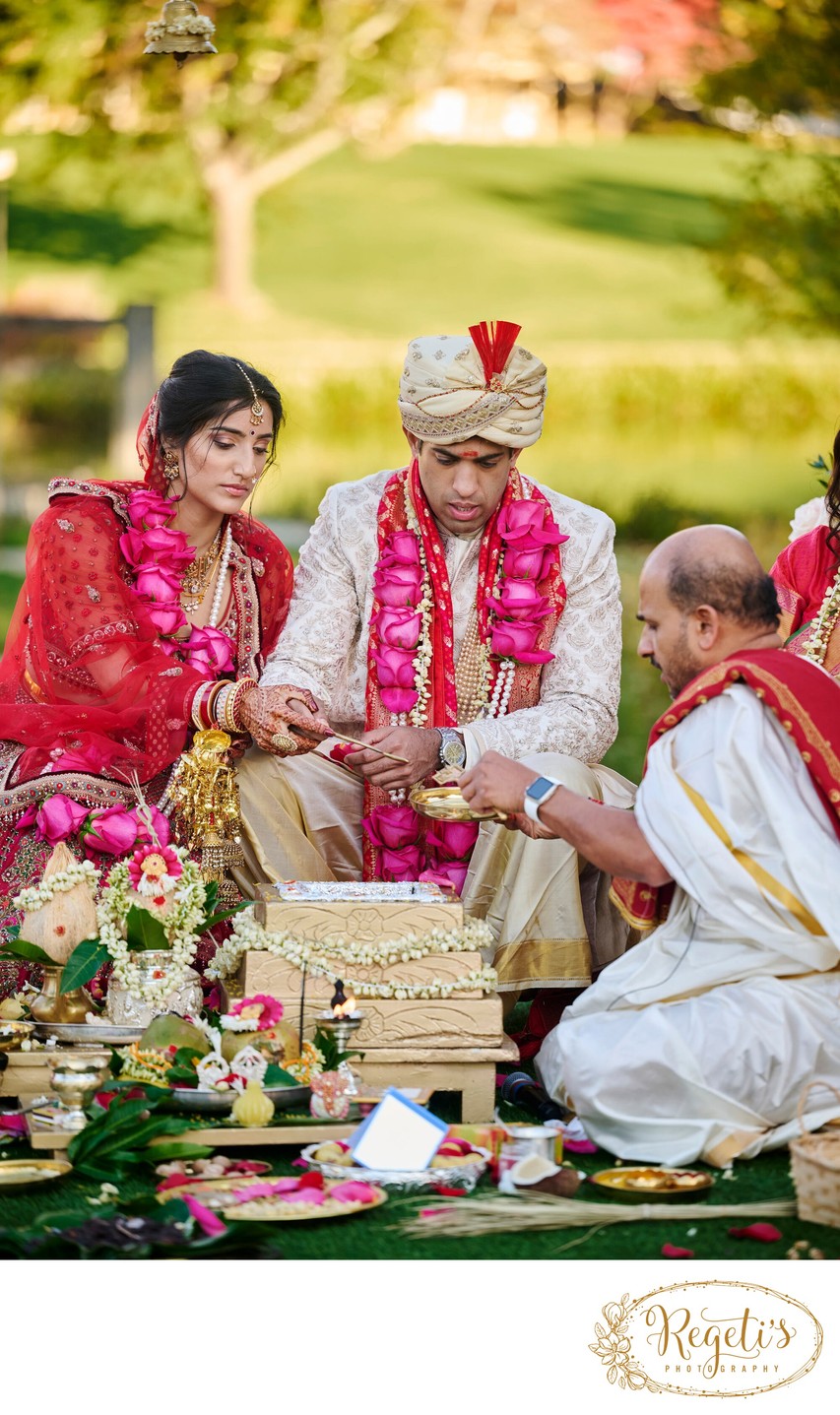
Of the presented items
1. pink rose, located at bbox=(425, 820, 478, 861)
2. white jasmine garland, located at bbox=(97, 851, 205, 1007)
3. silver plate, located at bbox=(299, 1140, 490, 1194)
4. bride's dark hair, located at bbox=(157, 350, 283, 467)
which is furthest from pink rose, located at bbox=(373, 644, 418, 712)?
silver plate, located at bbox=(299, 1140, 490, 1194)

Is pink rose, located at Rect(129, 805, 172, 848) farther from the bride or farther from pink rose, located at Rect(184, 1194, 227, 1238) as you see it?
pink rose, located at Rect(184, 1194, 227, 1238)

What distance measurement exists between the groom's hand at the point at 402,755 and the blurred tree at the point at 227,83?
9626 millimetres

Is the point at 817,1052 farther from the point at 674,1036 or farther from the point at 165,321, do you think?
the point at 165,321

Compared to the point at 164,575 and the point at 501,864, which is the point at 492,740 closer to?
the point at 501,864

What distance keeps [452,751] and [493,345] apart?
3.77 feet

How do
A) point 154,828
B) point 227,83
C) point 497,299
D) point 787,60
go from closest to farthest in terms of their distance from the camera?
point 154,828, point 787,60, point 227,83, point 497,299

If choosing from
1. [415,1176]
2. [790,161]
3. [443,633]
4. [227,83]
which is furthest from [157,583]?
[227,83]

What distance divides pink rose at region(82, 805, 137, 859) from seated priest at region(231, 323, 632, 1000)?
37 centimetres

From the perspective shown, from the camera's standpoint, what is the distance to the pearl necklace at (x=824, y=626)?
5.14 meters

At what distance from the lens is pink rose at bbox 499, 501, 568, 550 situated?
5109 millimetres

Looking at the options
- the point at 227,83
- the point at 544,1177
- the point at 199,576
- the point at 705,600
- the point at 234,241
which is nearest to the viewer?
the point at 544,1177

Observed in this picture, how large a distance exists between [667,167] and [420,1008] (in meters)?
14.7

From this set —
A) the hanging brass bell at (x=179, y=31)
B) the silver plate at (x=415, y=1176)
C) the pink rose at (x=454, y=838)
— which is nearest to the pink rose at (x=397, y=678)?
the pink rose at (x=454, y=838)

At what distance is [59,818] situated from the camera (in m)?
4.68
